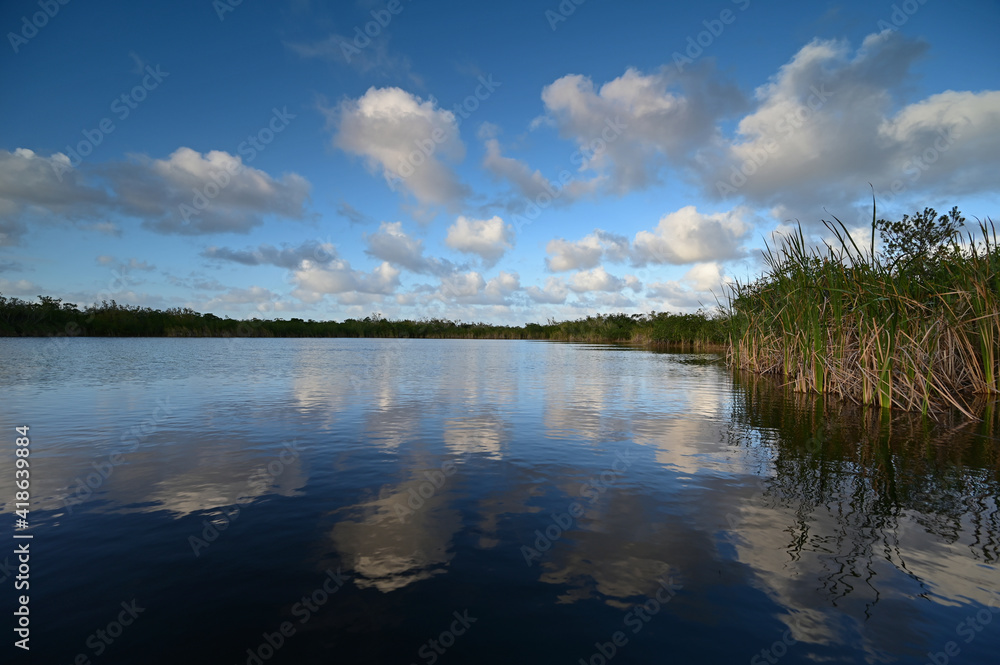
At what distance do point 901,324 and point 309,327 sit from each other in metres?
103

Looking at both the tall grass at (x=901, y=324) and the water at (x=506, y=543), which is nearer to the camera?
the water at (x=506, y=543)

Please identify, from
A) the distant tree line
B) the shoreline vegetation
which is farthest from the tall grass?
the distant tree line

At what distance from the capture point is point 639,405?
15.1 m

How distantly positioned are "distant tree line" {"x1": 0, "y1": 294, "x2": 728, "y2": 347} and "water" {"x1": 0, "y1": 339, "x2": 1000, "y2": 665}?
132ft

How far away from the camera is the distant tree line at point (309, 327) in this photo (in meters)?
63.5

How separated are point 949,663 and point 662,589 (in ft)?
6.75

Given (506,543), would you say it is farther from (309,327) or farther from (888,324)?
(309,327)

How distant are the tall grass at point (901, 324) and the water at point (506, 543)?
225 cm

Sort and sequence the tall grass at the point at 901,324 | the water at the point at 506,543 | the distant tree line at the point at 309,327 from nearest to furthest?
the water at the point at 506,543 < the tall grass at the point at 901,324 < the distant tree line at the point at 309,327

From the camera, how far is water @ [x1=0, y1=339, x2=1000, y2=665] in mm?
3645

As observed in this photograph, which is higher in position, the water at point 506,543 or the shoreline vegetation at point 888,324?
the shoreline vegetation at point 888,324

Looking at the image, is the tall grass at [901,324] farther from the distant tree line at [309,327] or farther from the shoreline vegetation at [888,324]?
the distant tree line at [309,327]

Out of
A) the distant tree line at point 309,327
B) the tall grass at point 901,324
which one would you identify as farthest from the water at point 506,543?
the distant tree line at point 309,327

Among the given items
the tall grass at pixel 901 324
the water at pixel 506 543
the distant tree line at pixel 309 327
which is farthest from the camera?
the distant tree line at pixel 309 327
